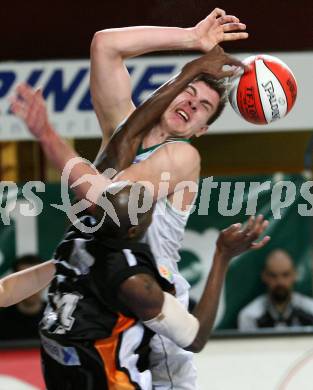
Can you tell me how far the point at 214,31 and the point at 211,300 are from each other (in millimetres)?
791

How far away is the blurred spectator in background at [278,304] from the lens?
4062 millimetres

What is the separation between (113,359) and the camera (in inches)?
107

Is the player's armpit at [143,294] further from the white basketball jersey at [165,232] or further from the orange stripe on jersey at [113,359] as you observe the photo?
the white basketball jersey at [165,232]

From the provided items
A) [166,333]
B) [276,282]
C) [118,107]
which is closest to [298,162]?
[276,282]

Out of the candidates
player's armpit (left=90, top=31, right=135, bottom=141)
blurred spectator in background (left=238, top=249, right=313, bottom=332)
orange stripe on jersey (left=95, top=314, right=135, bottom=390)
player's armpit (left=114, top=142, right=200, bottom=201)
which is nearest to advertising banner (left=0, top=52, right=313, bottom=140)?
player's armpit (left=90, top=31, right=135, bottom=141)

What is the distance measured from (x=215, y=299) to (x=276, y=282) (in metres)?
1.26

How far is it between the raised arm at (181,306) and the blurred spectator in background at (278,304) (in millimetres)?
1228

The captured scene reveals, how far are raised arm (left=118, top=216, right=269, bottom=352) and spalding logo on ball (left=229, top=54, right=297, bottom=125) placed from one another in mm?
362

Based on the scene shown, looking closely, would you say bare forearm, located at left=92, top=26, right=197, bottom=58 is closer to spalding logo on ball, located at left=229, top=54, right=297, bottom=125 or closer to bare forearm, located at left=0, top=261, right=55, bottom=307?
spalding logo on ball, located at left=229, top=54, right=297, bottom=125

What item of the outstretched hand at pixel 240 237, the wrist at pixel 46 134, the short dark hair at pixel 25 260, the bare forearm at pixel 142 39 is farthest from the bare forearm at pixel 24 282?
the short dark hair at pixel 25 260

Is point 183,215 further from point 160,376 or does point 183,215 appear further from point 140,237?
point 160,376

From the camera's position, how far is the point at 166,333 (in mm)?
2674

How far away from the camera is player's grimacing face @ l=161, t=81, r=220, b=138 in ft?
9.70

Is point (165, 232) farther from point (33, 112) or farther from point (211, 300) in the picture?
point (33, 112)
